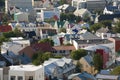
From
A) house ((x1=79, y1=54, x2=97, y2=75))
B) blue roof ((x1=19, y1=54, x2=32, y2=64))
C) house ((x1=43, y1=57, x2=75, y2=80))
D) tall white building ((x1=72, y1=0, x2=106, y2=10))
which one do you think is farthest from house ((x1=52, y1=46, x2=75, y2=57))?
tall white building ((x1=72, y1=0, x2=106, y2=10))

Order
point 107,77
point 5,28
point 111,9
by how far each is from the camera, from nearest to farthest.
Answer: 1. point 107,77
2. point 5,28
3. point 111,9

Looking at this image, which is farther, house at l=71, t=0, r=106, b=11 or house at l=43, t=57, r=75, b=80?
house at l=71, t=0, r=106, b=11

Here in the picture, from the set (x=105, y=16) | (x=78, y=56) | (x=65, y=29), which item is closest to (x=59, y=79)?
(x=78, y=56)

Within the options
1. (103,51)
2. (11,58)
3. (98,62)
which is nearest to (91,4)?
(103,51)

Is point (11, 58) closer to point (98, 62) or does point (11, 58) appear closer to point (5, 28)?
point (98, 62)

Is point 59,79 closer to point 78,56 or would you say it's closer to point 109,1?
point 78,56

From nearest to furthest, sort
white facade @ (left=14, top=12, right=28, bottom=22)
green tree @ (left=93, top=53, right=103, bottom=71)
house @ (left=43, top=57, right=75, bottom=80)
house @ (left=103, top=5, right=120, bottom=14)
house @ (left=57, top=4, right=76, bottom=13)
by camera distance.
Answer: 1. house @ (left=43, top=57, right=75, bottom=80)
2. green tree @ (left=93, top=53, right=103, bottom=71)
3. white facade @ (left=14, top=12, right=28, bottom=22)
4. house @ (left=103, top=5, right=120, bottom=14)
5. house @ (left=57, top=4, right=76, bottom=13)

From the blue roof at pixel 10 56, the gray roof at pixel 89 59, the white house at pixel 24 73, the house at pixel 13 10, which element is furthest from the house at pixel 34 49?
the house at pixel 13 10

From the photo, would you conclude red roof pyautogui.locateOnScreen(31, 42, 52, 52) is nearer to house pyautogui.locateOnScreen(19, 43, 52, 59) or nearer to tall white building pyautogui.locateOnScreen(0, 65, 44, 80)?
house pyautogui.locateOnScreen(19, 43, 52, 59)

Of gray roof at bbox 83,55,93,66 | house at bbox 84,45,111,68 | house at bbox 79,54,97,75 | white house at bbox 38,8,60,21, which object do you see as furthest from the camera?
white house at bbox 38,8,60,21
